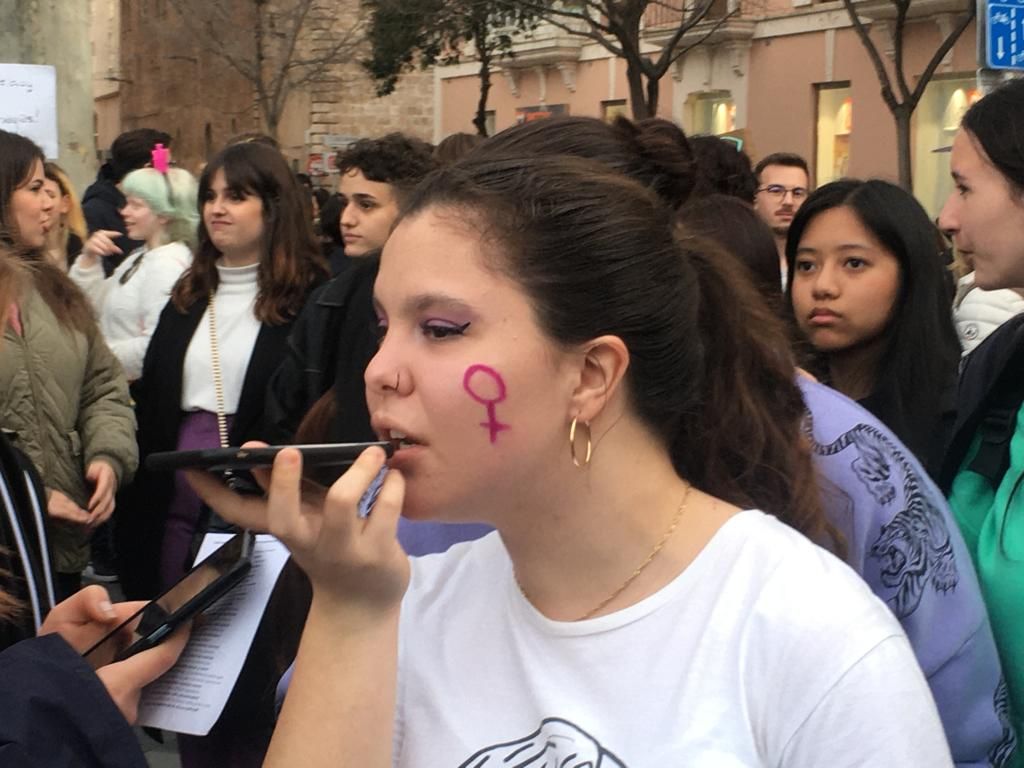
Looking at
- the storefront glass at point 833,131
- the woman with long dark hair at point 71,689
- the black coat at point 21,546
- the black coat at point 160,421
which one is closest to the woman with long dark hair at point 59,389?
the black coat at point 160,421

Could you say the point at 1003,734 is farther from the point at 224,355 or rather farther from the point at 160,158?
the point at 160,158

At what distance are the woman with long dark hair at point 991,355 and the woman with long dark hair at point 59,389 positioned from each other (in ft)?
8.56

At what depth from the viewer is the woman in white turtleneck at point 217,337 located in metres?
4.60

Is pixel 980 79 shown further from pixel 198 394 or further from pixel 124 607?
pixel 124 607

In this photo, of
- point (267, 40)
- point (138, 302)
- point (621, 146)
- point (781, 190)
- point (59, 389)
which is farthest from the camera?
point (267, 40)

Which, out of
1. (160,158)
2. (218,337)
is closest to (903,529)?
(218,337)

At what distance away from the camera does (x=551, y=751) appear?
152cm

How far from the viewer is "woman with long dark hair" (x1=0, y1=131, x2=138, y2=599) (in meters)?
4.09

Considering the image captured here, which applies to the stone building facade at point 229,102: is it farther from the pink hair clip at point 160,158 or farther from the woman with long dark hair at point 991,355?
the woman with long dark hair at point 991,355

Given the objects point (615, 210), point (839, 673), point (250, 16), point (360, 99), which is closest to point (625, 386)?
point (615, 210)

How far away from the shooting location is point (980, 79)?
8398 mm

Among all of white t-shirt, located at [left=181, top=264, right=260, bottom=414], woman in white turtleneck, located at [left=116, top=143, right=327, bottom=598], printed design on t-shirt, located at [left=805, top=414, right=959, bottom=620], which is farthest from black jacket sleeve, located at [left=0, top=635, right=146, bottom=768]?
white t-shirt, located at [left=181, top=264, right=260, bottom=414]

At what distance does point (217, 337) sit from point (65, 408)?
608 millimetres

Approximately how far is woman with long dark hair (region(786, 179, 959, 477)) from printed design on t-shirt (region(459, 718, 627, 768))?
1805 mm
